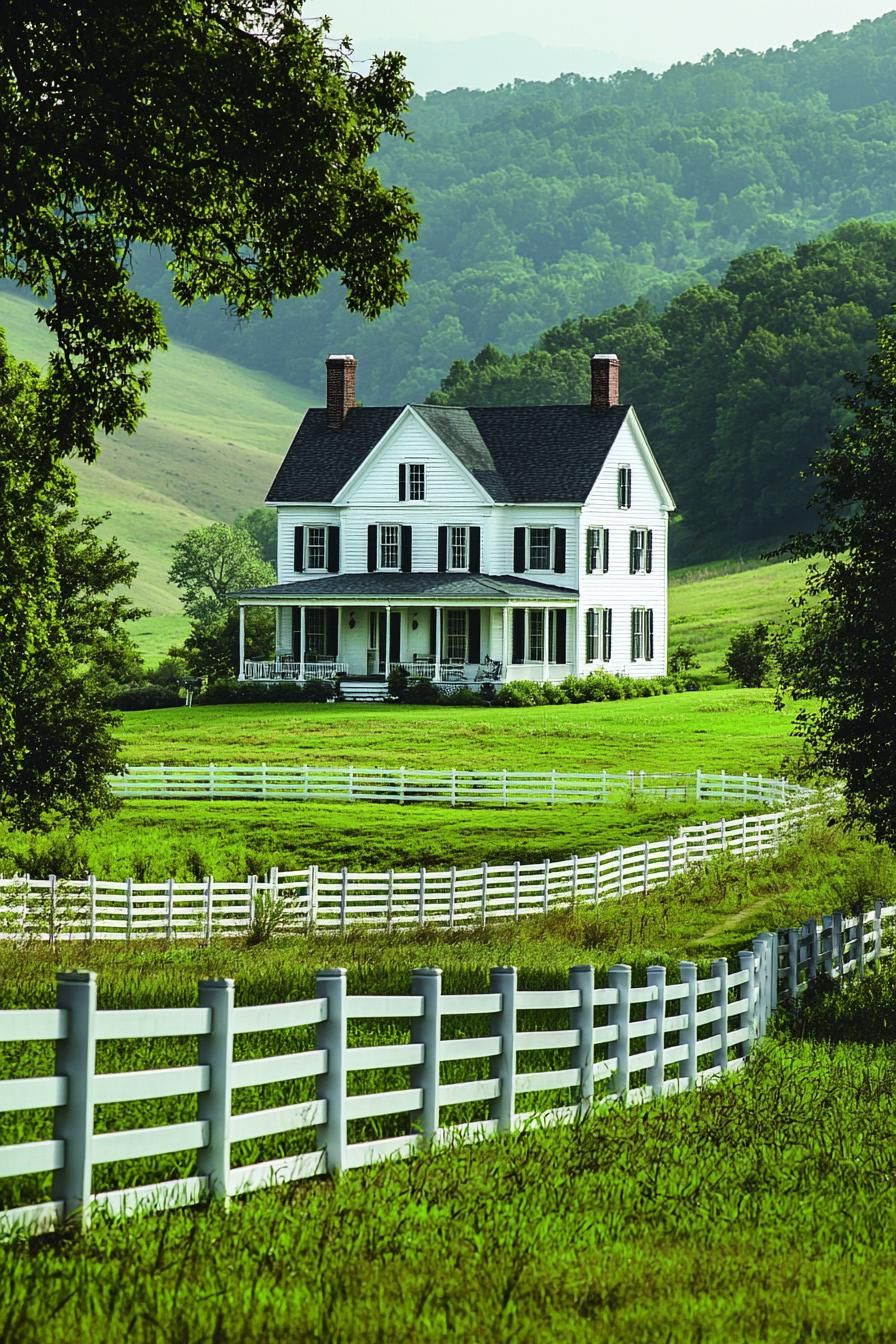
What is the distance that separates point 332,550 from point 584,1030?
6427cm

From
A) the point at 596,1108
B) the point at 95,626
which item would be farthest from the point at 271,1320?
the point at 95,626

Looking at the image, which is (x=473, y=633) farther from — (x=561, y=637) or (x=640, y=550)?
(x=640, y=550)

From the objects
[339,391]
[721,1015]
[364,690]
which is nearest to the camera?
[721,1015]

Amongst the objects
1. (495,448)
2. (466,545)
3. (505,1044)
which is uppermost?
(495,448)

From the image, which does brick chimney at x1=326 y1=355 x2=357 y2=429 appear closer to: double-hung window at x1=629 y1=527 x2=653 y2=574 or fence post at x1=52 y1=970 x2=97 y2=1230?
double-hung window at x1=629 y1=527 x2=653 y2=574

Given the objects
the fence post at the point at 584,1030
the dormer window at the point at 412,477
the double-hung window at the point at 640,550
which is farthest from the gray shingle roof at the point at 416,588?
the fence post at the point at 584,1030

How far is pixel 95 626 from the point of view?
132ft

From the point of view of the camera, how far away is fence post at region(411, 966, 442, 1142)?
10047mm

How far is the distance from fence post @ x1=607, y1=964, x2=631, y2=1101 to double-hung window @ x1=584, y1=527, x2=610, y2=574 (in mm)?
61400

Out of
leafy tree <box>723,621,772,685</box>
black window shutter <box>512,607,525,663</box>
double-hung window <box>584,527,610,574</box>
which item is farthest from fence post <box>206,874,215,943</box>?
leafy tree <box>723,621,772,685</box>

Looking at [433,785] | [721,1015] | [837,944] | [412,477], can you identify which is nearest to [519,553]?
[412,477]

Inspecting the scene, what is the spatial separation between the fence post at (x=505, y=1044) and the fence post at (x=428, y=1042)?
74cm

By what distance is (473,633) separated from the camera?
7100 centimetres

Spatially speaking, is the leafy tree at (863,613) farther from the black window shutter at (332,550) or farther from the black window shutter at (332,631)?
the black window shutter at (332,550)
